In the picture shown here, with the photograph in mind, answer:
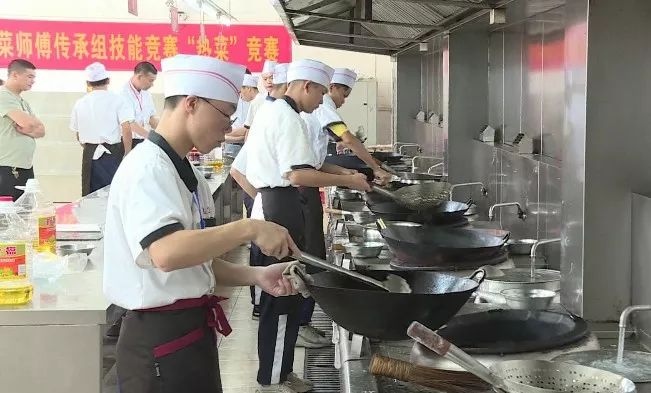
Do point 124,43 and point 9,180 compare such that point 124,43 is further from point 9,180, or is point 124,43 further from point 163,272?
point 163,272

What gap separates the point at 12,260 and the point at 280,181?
1.89 m

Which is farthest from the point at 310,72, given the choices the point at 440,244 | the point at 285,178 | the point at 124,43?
the point at 124,43

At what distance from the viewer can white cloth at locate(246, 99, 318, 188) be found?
416cm

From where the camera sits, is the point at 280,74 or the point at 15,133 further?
the point at 15,133

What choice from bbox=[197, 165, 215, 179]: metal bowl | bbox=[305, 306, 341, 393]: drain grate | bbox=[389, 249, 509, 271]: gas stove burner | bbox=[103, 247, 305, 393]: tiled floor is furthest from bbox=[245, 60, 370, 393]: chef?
bbox=[197, 165, 215, 179]: metal bowl

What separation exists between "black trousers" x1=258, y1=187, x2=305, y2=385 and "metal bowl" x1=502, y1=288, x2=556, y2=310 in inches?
73.3

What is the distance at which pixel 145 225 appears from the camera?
1892mm

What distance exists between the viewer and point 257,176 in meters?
4.30

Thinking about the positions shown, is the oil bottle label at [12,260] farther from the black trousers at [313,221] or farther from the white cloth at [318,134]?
the white cloth at [318,134]

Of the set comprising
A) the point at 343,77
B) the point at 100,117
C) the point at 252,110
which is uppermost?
the point at 343,77

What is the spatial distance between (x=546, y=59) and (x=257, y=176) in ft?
5.39

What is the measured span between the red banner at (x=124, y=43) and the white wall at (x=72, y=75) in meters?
0.13

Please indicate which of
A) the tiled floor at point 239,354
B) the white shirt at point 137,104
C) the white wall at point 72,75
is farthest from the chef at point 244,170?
the white wall at point 72,75

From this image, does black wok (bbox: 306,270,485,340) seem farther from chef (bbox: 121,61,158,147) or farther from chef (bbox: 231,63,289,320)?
chef (bbox: 121,61,158,147)
